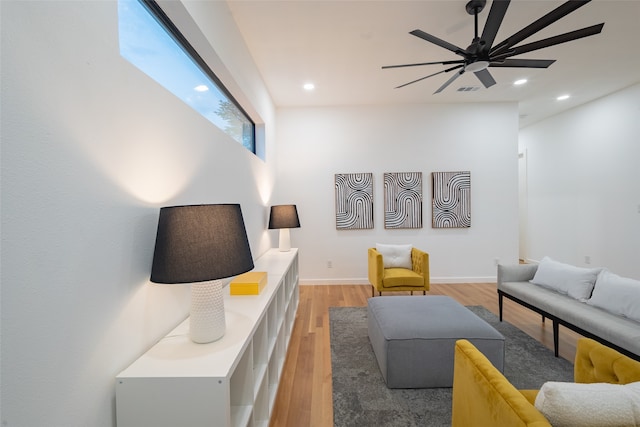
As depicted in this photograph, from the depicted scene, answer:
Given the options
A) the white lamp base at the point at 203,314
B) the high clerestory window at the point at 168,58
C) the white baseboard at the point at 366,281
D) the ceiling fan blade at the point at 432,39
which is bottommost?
the white baseboard at the point at 366,281

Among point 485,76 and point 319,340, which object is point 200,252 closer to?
point 319,340

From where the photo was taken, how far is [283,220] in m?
3.29

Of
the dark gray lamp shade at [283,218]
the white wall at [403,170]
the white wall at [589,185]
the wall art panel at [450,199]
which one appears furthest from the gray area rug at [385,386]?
the white wall at [589,185]

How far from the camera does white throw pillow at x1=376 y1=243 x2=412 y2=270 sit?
3.76 meters

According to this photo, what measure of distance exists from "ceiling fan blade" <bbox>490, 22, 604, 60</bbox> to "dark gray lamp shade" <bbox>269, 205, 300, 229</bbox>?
2.44 metres

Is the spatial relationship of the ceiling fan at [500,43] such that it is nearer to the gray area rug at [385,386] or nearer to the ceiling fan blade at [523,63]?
the ceiling fan blade at [523,63]

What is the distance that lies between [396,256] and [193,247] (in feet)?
10.6

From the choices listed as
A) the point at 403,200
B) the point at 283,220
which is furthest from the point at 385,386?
the point at 403,200

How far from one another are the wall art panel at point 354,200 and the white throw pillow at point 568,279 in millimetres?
2291

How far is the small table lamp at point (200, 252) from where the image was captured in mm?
968

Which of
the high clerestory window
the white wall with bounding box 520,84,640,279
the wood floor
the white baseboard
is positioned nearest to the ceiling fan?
the high clerestory window

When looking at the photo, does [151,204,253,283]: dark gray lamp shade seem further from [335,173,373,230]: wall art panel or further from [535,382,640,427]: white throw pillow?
[335,173,373,230]: wall art panel

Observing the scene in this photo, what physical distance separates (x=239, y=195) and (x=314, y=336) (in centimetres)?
157

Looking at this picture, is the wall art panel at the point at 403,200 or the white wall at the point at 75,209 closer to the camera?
the white wall at the point at 75,209
